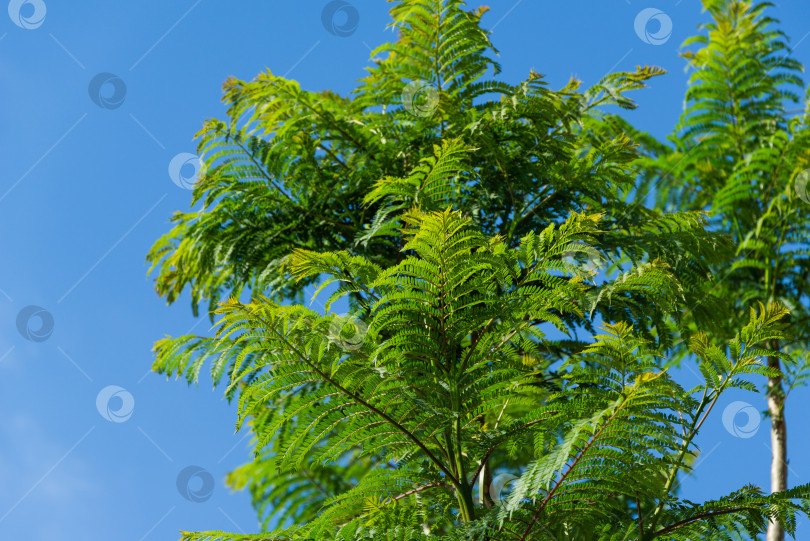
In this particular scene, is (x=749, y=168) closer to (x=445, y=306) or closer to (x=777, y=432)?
(x=777, y=432)

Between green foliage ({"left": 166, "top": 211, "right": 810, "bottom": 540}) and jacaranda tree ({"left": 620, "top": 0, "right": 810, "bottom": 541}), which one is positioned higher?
jacaranda tree ({"left": 620, "top": 0, "right": 810, "bottom": 541})

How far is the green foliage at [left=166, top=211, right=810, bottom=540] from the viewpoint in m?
2.38

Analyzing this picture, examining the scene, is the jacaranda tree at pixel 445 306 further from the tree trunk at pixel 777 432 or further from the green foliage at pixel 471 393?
the tree trunk at pixel 777 432

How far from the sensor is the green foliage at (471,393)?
238cm

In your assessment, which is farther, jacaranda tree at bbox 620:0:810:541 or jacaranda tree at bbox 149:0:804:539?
jacaranda tree at bbox 620:0:810:541

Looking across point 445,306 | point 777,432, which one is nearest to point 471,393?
point 445,306

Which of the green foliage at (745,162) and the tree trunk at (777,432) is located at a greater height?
the green foliage at (745,162)

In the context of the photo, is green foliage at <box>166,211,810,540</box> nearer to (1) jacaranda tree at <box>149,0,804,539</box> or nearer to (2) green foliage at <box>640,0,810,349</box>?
(1) jacaranda tree at <box>149,0,804,539</box>

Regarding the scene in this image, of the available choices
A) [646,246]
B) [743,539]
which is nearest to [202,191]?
[646,246]

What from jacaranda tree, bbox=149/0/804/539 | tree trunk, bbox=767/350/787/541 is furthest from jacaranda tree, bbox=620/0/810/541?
jacaranda tree, bbox=149/0/804/539

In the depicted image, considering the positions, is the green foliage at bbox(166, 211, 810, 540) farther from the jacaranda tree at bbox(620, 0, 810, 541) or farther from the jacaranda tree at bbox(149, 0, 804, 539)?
the jacaranda tree at bbox(620, 0, 810, 541)

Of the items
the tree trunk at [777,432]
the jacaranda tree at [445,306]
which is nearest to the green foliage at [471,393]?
the jacaranda tree at [445,306]

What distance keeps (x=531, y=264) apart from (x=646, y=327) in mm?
1267

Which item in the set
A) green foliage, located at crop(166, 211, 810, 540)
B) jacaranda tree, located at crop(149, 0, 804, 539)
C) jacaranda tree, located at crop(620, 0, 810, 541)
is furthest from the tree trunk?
green foliage, located at crop(166, 211, 810, 540)
